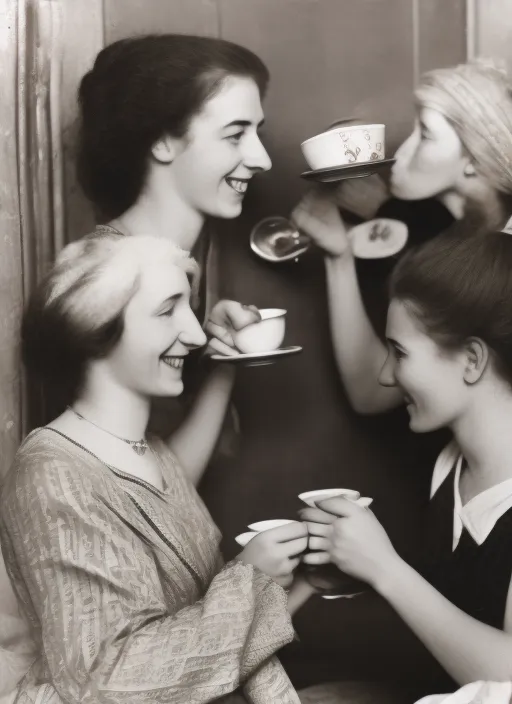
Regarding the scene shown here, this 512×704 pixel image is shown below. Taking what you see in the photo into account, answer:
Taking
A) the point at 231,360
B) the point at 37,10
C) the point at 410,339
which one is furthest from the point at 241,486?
the point at 37,10

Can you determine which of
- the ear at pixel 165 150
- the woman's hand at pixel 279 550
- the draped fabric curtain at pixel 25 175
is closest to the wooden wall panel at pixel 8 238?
the draped fabric curtain at pixel 25 175

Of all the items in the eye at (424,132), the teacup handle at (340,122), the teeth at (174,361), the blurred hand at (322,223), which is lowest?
the teeth at (174,361)

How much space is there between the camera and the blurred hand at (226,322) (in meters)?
1.52

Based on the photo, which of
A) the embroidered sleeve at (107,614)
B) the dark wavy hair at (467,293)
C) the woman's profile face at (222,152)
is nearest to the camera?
the embroidered sleeve at (107,614)

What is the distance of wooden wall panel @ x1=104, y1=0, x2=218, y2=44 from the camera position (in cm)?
152

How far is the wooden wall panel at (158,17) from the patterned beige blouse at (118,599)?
70 cm

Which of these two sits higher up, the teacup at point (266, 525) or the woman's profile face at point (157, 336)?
the woman's profile face at point (157, 336)

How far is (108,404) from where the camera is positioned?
1.44 metres

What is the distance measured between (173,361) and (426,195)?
21.0 inches

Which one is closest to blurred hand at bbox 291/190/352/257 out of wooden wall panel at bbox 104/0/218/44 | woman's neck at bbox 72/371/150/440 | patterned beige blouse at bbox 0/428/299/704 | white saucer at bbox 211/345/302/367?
white saucer at bbox 211/345/302/367

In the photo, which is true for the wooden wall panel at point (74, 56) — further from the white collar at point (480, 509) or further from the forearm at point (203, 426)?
the white collar at point (480, 509)

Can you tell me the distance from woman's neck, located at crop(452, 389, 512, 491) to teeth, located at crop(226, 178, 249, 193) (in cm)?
55

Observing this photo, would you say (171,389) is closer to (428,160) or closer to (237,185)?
(237,185)

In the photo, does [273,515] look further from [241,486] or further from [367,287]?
[367,287]
